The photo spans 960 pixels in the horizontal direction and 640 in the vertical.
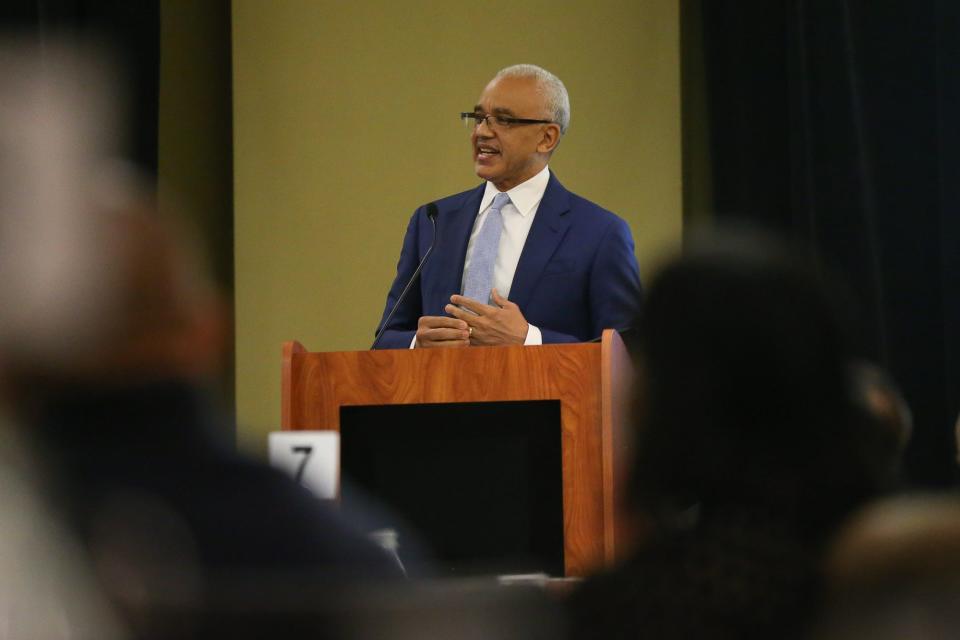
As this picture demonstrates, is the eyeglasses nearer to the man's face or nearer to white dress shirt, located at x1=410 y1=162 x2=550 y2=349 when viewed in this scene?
the man's face

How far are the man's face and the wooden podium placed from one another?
47.5 inches

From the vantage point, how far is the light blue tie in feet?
11.9

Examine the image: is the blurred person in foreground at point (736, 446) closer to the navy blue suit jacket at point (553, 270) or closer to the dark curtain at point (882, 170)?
the navy blue suit jacket at point (553, 270)

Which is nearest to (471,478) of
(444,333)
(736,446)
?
(444,333)

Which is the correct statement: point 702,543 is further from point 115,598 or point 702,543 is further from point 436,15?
point 436,15

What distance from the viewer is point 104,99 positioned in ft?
2.72

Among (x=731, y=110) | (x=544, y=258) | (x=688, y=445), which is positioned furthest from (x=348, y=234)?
(x=688, y=445)

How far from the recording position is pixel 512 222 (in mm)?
3744

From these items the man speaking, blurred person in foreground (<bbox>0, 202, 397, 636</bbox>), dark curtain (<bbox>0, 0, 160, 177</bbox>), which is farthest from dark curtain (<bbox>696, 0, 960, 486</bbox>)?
blurred person in foreground (<bbox>0, 202, 397, 636</bbox>)

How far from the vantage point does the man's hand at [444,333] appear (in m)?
3.02

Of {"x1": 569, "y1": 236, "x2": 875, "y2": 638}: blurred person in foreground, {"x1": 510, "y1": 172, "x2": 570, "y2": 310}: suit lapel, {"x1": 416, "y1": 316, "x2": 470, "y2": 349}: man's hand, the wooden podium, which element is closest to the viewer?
{"x1": 569, "y1": 236, "x2": 875, "y2": 638}: blurred person in foreground

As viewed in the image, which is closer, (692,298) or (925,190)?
(692,298)

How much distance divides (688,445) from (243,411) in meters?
4.78

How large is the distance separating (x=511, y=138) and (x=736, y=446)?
9.95ft
